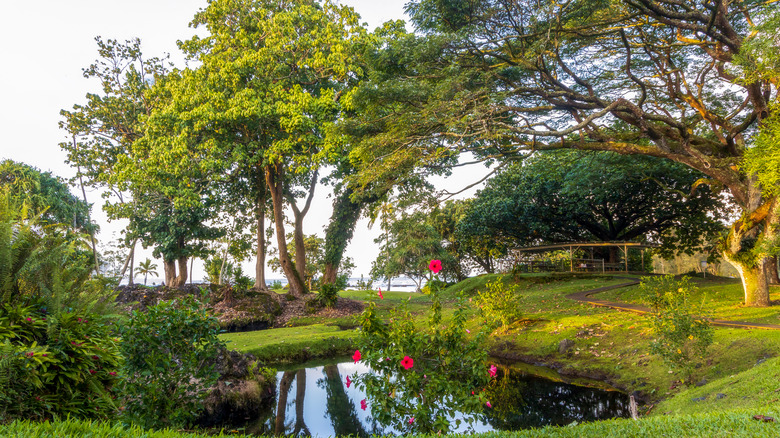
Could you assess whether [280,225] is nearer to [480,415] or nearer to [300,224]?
[300,224]

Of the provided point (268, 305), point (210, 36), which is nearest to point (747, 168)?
point (268, 305)

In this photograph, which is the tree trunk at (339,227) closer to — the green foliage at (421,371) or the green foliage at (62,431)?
the green foliage at (421,371)

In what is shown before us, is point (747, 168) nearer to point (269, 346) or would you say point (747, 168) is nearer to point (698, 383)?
point (698, 383)

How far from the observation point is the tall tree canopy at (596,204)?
19000 mm

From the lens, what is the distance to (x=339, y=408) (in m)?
8.20

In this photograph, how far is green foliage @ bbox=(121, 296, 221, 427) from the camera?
4.87 meters

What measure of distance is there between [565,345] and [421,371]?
7273 mm

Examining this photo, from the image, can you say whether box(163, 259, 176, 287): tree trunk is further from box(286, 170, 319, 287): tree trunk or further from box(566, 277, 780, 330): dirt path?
box(566, 277, 780, 330): dirt path

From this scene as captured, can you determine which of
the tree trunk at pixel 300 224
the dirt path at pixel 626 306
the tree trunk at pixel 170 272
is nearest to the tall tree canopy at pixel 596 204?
the dirt path at pixel 626 306

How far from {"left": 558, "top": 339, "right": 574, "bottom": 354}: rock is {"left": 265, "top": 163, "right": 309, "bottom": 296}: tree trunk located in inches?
558

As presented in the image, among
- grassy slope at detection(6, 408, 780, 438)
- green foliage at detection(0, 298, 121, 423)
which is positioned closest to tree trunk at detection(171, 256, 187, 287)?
green foliage at detection(0, 298, 121, 423)

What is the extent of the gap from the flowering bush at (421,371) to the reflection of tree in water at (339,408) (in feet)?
4.04

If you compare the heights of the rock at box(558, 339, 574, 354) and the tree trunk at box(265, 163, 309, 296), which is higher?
the tree trunk at box(265, 163, 309, 296)

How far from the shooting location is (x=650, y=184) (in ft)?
75.2
